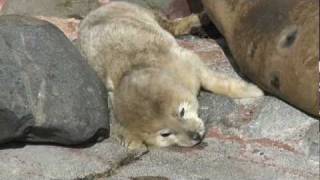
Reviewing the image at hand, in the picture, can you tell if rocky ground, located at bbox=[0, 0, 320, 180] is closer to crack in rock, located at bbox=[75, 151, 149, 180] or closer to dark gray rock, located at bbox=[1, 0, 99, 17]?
crack in rock, located at bbox=[75, 151, 149, 180]

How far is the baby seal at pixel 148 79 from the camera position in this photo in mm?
5012

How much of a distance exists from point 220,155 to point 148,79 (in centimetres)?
71

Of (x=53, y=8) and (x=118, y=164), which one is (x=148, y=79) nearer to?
(x=118, y=164)

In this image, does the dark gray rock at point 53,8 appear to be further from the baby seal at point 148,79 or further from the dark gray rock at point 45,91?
the dark gray rock at point 45,91

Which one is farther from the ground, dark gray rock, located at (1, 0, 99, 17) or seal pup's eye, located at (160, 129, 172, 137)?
dark gray rock, located at (1, 0, 99, 17)

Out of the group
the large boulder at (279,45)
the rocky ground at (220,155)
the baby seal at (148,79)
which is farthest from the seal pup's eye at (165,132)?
the large boulder at (279,45)

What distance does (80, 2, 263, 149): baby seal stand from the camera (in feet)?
16.4

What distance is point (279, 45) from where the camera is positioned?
4945mm

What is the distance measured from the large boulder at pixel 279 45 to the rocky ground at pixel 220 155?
15cm

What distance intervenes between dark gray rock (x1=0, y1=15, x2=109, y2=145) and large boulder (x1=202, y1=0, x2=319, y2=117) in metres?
1.02

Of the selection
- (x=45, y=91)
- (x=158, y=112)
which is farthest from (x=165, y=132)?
(x=45, y=91)

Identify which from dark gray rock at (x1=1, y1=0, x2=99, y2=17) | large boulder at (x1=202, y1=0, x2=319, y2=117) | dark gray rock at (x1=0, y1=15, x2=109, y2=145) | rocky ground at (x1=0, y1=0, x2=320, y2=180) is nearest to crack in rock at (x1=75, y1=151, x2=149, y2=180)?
rocky ground at (x1=0, y1=0, x2=320, y2=180)

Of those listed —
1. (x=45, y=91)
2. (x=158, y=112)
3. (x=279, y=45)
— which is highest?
(x=279, y=45)

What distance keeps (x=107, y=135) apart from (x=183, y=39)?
4.96ft
